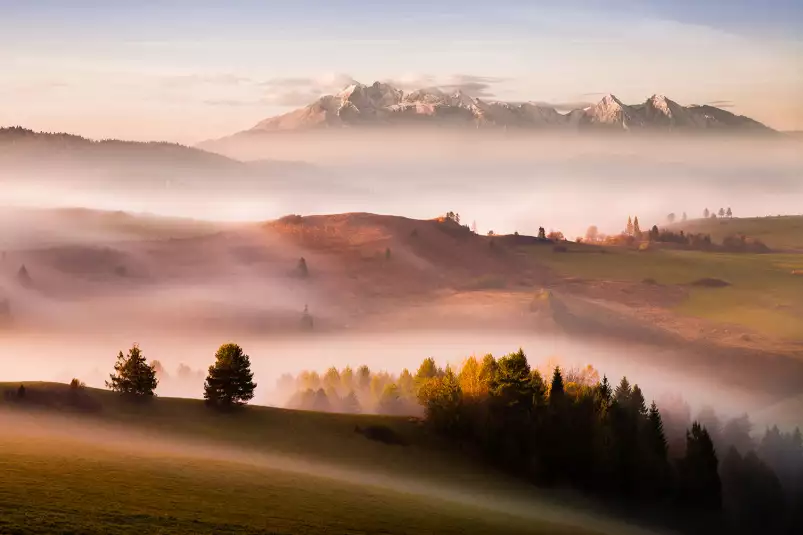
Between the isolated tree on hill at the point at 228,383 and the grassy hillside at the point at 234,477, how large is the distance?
2957 mm

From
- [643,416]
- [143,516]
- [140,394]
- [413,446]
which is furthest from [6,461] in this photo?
[643,416]

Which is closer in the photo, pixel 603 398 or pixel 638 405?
pixel 603 398

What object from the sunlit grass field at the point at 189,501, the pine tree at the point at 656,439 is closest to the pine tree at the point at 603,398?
the pine tree at the point at 656,439

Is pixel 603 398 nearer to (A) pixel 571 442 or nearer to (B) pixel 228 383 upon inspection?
(A) pixel 571 442

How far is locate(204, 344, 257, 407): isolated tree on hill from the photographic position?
6393 inches

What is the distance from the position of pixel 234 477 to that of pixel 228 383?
40363 mm

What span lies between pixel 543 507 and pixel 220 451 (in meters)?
49.0

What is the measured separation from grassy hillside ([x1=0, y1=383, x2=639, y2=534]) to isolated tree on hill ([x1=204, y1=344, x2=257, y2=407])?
2957 millimetres

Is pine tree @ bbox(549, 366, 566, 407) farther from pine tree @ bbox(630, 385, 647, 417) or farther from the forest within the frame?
pine tree @ bbox(630, 385, 647, 417)

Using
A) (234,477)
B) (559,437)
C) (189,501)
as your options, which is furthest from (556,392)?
(189,501)

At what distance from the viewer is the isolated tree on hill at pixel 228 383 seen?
533 feet

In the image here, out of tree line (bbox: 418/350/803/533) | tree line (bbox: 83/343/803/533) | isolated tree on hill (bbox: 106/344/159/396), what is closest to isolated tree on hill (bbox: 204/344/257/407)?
tree line (bbox: 83/343/803/533)

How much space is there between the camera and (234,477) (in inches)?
4882

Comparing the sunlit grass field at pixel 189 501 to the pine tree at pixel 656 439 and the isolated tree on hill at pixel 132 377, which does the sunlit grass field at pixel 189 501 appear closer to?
the isolated tree on hill at pixel 132 377
